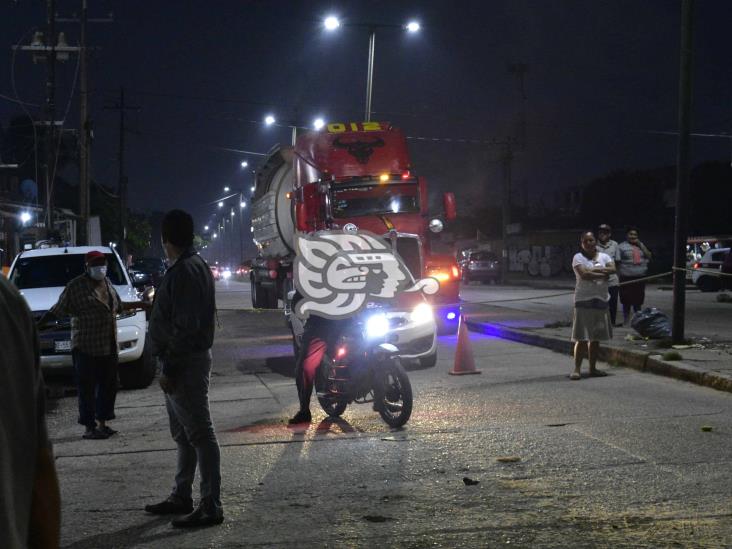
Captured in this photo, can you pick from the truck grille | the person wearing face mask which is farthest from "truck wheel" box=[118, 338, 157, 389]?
the truck grille

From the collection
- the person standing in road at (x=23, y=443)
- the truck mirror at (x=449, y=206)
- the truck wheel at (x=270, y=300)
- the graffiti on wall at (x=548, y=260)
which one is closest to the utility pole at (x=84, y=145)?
the truck wheel at (x=270, y=300)

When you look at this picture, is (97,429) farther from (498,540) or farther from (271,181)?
(271,181)

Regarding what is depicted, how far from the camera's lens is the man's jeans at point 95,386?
9.16 m

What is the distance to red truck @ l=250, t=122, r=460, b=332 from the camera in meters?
18.0

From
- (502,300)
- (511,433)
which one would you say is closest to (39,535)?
(511,433)

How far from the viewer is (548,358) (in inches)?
581

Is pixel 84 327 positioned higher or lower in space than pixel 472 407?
higher

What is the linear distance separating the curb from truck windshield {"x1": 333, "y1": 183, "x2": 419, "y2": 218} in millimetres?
3204

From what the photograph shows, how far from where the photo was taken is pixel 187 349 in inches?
236

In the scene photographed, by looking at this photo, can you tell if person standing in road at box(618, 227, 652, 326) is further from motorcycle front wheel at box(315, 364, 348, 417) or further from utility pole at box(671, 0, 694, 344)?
motorcycle front wheel at box(315, 364, 348, 417)

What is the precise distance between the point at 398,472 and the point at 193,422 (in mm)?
1727

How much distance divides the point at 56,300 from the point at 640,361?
8.06 m

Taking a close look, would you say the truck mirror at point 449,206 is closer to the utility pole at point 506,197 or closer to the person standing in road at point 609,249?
the person standing in road at point 609,249

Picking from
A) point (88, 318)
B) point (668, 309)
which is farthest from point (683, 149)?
point (668, 309)
